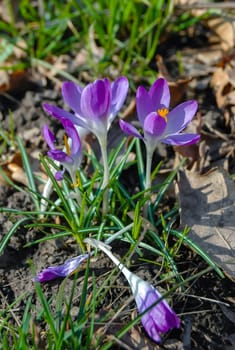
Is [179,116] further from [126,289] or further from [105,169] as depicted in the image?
[126,289]

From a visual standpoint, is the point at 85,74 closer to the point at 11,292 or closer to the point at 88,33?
the point at 88,33

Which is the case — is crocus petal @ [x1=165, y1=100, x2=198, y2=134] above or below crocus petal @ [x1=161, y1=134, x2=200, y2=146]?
above

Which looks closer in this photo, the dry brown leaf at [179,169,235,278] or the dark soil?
the dark soil

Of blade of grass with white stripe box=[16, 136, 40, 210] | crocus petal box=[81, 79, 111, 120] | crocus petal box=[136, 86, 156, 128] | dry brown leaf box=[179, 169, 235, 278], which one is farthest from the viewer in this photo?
blade of grass with white stripe box=[16, 136, 40, 210]

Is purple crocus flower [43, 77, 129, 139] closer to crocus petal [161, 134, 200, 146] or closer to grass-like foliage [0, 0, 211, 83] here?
crocus petal [161, 134, 200, 146]

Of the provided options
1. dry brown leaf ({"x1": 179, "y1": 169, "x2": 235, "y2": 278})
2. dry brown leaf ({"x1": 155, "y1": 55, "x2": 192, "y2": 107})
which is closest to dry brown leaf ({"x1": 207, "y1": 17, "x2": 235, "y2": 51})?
dry brown leaf ({"x1": 155, "y1": 55, "x2": 192, "y2": 107})

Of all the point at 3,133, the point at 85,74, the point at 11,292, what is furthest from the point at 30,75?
the point at 11,292
